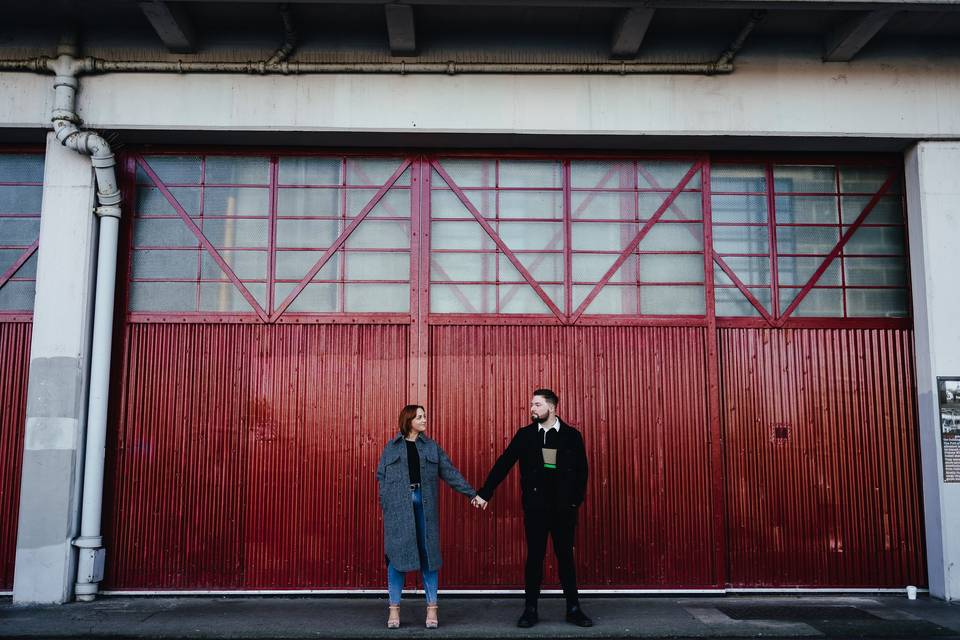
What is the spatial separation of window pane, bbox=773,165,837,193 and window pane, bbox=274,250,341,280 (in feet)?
17.0

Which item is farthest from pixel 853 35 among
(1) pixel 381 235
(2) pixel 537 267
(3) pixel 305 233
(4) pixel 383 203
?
(3) pixel 305 233

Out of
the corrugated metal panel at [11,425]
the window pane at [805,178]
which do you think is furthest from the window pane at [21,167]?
the window pane at [805,178]

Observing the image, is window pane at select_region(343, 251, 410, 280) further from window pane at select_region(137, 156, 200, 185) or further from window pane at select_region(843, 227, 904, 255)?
window pane at select_region(843, 227, 904, 255)

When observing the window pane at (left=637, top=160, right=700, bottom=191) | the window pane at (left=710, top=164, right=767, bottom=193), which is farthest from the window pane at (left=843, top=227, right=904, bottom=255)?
the window pane at (left=637, top=160, right=700, bottom=191)

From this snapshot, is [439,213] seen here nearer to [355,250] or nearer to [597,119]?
[355,250]

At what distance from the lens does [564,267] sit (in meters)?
9.09

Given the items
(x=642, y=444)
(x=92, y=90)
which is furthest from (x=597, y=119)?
(x=92, y=90)

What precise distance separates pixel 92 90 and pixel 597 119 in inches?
217

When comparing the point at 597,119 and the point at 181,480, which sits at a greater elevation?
the point at 597,119

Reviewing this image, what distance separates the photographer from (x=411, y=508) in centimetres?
705

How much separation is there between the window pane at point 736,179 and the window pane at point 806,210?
29cm

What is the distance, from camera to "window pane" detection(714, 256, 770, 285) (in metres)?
9.16

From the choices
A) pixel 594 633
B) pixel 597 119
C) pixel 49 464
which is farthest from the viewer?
pixel 597 119

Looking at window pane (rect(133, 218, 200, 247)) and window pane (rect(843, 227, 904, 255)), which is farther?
window pane (rect(843, 227, 904, 255))
